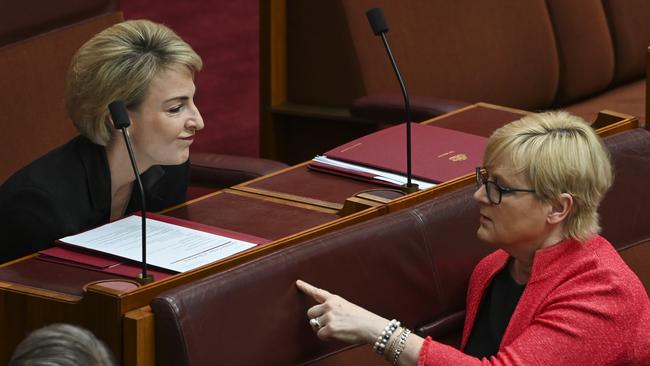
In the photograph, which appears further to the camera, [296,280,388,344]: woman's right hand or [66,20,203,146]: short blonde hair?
[66,20,203,146]: short blonde hair

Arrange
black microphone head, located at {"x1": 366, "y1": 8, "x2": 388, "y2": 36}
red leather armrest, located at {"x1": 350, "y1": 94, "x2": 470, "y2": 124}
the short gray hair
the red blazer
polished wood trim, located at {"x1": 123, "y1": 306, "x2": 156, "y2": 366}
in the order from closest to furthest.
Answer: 1. the short gray hair
2. polished wood trim, located at {"x1": 123, "y1": 306, "x2": 156, "y2": 366}
3. the red blazer
4. black microphone head, located at {"x1": 366, "y1": 8, "x2": 388, "y2": 36}
5. red leather armrest, located at {"x1": 350, "y1": 94, "x2": 470, "y2": 124}

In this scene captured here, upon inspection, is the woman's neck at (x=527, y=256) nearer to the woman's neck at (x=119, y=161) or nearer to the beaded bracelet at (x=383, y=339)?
the beaded bracelet at (x=383, y=339)

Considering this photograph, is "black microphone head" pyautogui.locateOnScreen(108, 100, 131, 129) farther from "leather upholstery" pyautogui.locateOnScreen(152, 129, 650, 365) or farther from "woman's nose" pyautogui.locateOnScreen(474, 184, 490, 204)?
"woman's nose" pyautogui.locateOnScreen(474, 184, 490, 204)

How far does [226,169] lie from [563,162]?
932 mm

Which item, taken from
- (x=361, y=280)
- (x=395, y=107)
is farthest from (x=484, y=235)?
(x=395, y=107)

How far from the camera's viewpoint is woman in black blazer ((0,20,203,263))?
6.73 feet

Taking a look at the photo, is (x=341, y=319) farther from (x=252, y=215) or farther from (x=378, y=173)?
(x=378, y=173)

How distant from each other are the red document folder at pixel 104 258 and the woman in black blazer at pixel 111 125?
0.17 m

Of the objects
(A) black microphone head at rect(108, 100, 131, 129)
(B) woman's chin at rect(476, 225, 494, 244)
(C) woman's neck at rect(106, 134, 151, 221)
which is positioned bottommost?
(B) woman's chin at rect(476, 225, 494, 244)

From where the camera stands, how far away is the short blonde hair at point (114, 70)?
211 centimetres

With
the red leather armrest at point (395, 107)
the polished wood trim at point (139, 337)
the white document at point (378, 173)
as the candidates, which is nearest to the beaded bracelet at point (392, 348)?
the polished wood trim at point (139, 337)

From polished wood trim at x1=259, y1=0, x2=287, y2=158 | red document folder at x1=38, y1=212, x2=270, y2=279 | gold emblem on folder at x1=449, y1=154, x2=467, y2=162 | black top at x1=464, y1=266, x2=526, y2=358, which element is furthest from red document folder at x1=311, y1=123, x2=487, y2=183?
polished wood trim at x1=259, y1=0, x2=287, y2=158

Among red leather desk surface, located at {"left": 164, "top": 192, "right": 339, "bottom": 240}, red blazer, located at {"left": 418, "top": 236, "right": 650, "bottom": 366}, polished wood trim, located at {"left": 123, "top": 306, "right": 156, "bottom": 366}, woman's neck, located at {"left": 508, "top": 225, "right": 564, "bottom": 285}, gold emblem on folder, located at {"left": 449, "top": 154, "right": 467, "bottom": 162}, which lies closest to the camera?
polished wood trim, located at {"left": 123, "top": 306, "right": 156, "bottom": 366}

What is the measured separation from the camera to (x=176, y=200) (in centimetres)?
232
